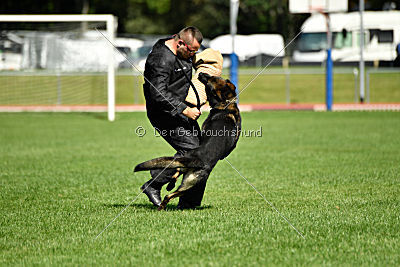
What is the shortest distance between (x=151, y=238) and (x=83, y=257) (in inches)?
29.5

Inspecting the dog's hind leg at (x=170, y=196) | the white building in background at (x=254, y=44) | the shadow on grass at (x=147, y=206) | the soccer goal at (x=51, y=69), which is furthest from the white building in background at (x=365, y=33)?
the dog's hind leg at (x=170, y=196)

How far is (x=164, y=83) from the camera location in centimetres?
661

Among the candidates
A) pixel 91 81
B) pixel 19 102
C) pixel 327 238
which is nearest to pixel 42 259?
pixel 327 238

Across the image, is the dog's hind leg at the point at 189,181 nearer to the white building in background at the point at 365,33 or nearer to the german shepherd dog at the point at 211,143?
the german shepherd dog at the point at 211,143

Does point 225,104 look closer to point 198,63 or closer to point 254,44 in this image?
point 198,63

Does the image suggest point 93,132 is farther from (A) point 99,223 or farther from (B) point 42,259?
(B) point 42,259

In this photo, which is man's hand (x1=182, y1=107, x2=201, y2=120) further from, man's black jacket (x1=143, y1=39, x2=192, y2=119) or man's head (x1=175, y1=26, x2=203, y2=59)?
man's head (x1=175, y1=26, x2=203, y2=59)

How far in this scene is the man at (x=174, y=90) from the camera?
6.58 meters

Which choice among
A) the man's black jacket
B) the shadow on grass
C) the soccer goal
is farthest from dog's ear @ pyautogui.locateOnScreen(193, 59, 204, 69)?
the soccer goal

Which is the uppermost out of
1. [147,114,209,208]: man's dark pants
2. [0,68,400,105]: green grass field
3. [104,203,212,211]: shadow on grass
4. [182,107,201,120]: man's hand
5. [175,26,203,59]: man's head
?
[175,26,203,59]: man's head

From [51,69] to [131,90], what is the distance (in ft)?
14.4

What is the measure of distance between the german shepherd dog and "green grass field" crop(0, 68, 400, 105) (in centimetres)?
2283

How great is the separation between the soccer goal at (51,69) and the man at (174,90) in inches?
757

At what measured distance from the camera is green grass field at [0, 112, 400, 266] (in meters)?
5.22
